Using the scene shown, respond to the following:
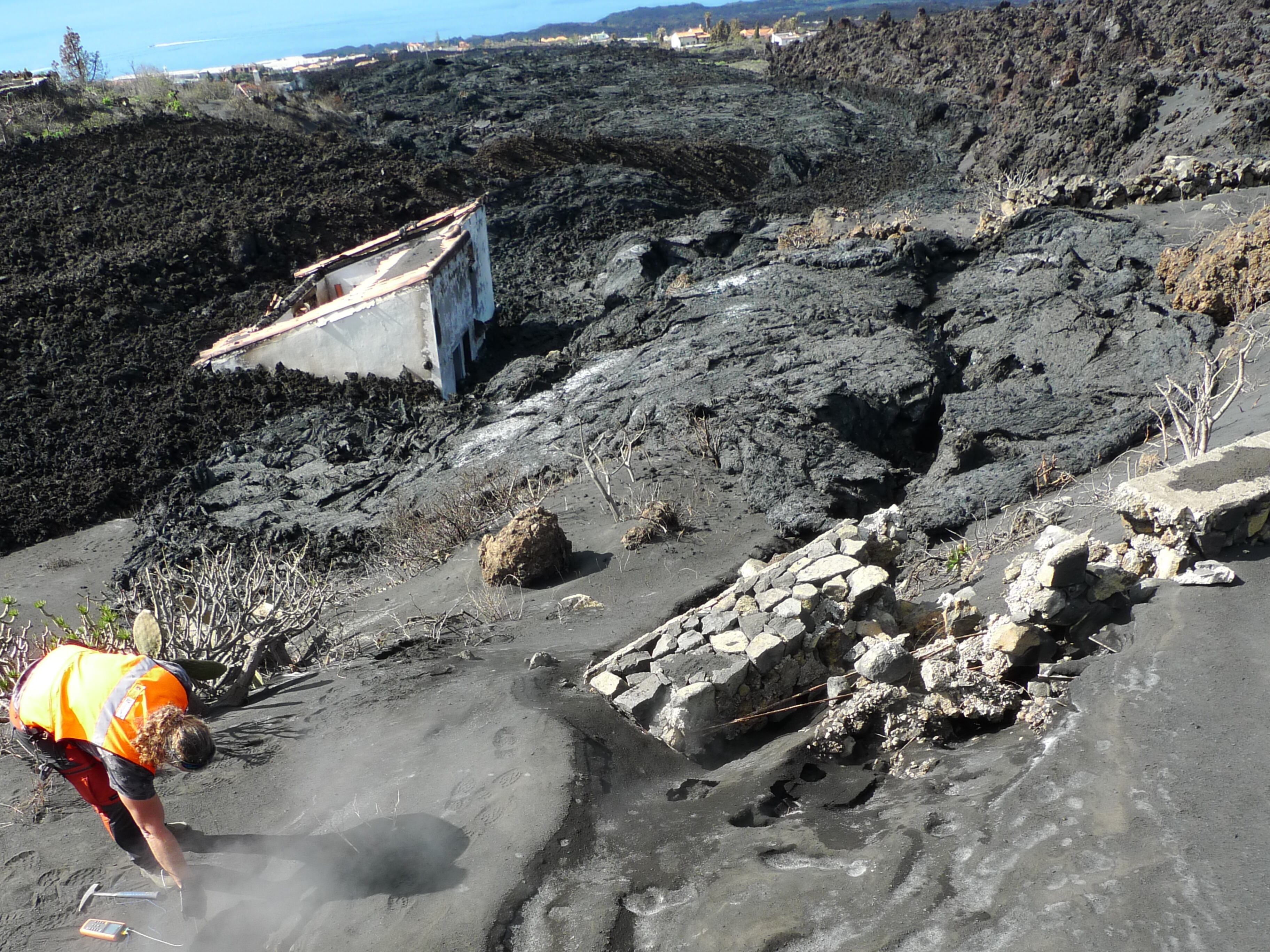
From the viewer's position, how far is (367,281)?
44.0 feet

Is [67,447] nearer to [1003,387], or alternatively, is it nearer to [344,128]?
[1003,387]

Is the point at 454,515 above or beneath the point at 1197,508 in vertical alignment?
beneath

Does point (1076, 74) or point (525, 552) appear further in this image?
point (1076, 74)

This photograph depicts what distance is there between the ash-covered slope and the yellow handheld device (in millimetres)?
18916

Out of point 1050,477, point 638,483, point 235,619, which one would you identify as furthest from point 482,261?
point 235,619

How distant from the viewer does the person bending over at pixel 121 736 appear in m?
3.30

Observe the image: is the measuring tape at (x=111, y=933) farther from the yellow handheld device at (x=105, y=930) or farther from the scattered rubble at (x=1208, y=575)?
the scattered rubble at (x=1208, y=575)

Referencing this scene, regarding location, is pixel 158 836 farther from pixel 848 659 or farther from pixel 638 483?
pixel 638 483

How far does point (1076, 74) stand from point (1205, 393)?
2520 cm

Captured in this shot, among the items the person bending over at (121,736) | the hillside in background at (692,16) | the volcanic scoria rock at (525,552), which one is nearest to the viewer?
the person bending over at (121,736)

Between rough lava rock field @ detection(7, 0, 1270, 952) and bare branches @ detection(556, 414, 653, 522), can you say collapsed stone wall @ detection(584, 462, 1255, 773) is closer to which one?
rough lava rock field @ detection(7, 0, 1270, 952)

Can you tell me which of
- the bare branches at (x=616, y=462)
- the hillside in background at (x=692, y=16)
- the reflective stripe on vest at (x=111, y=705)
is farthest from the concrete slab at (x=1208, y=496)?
the hillside in background at (x=692, y=16)

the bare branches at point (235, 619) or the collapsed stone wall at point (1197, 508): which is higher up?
the collapsed stone wall at point (1197, 508)

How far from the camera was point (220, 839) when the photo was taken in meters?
3.69
